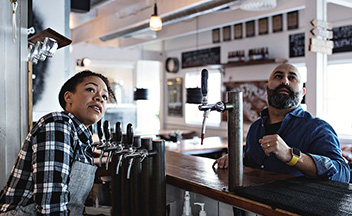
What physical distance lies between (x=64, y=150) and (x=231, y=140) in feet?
2.22

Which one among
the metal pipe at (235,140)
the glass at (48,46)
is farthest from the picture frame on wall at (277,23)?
the metal pipe at (235,140)

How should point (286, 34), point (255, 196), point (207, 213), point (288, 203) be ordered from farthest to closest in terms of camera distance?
point (286, 34) → point (207, 213) → point (255, 196) → point (288, 203)

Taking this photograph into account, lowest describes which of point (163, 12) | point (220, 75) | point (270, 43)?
point (220, 75)

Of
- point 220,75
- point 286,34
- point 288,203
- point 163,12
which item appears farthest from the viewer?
point 220,75

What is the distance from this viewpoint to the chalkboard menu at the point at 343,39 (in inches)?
195

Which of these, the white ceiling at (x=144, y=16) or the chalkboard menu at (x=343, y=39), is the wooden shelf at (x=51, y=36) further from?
the chalkboard menu at (x=343, y=39)

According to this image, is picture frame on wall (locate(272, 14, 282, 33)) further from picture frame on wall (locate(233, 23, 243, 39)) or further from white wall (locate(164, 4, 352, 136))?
picture frame on wall (locate(233, 23, 243, 39))

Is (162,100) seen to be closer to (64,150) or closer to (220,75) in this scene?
(220,75)

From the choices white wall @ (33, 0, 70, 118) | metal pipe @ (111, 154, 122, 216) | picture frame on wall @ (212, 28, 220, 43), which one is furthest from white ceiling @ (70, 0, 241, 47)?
metal pipe @ (111, 154, 122, 216)

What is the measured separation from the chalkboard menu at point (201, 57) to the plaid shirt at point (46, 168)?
601cm

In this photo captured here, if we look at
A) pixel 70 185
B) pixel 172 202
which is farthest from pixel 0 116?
pixel 172 202

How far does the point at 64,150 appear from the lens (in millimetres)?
1312

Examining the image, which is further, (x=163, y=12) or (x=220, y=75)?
(x=220, y=75)

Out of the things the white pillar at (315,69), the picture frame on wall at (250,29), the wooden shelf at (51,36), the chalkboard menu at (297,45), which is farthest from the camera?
the picture frame on wall at (250,29)
